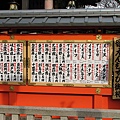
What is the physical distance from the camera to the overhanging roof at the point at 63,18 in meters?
6.33

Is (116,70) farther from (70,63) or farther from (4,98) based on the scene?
(4,98)

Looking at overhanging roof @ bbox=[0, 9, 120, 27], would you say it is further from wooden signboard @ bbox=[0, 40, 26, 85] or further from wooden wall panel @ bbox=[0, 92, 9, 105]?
wooden wall panel @ bbox=[0, 92, 9, 105]

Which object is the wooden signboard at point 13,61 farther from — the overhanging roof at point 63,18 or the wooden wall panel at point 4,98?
the overhanging roof at point 63,18

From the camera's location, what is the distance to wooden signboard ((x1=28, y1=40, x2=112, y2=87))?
22.1 feet

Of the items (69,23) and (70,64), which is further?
(70,64)

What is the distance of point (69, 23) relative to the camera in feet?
20.9

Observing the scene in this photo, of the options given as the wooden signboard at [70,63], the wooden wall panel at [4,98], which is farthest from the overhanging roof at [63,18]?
the wooden wall panel at [4,98]

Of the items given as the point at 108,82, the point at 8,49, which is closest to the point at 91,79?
the point at 108,82

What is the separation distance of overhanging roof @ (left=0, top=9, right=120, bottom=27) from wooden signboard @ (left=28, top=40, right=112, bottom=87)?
640 millimetres

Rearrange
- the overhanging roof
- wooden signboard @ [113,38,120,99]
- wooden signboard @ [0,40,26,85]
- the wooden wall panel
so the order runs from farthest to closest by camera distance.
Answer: the wooden wall panel → wooden signboard @ [0,40,26,85] → wooden signboard @ [113,38,120,99] → the overhanging roof

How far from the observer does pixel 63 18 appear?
22.0 feet

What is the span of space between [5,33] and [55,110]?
138 inches

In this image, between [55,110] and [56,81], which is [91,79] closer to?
[56,81]

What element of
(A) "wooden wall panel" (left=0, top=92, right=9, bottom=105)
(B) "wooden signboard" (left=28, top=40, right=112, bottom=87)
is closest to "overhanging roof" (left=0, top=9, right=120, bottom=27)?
(B) "wooden signboard" (left=28, top=40, right=112, bottom=87)
